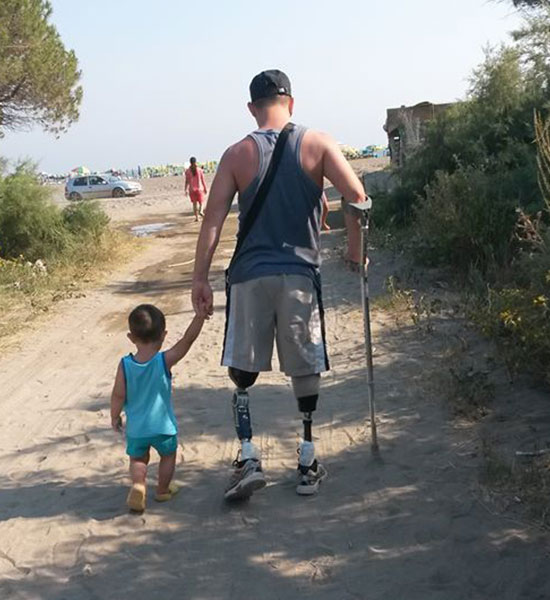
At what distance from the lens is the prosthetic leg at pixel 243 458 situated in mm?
3756

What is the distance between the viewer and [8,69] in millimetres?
16125

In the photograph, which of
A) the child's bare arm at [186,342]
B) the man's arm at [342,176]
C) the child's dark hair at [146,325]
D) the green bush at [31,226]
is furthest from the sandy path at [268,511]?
the green bush at [31,226]

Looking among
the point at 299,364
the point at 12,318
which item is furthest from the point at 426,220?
the point at 299,364

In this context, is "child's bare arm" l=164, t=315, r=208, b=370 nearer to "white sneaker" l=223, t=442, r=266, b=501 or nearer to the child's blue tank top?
the child's blue tank top

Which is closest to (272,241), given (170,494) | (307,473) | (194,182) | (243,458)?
(243,458)

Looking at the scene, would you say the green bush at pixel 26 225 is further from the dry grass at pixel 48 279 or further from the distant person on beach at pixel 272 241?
the distant person on beach at pixel 272 241

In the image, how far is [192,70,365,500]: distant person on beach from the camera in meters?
3.63

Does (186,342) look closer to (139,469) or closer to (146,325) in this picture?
(146,325)

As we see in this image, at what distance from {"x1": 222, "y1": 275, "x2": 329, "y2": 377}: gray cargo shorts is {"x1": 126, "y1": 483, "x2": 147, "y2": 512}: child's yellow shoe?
771 mm

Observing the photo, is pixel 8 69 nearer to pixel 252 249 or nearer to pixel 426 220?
pixel 426 220

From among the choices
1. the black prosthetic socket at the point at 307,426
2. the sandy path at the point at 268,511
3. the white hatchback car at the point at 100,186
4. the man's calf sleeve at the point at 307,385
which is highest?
the white hatchback car at the point at 100,186

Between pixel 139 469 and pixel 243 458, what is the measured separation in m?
0.54

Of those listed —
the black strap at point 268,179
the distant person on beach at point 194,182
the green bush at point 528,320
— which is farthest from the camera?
the distant person on beach at point 194,182

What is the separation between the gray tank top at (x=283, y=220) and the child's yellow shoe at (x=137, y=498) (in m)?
1.16
